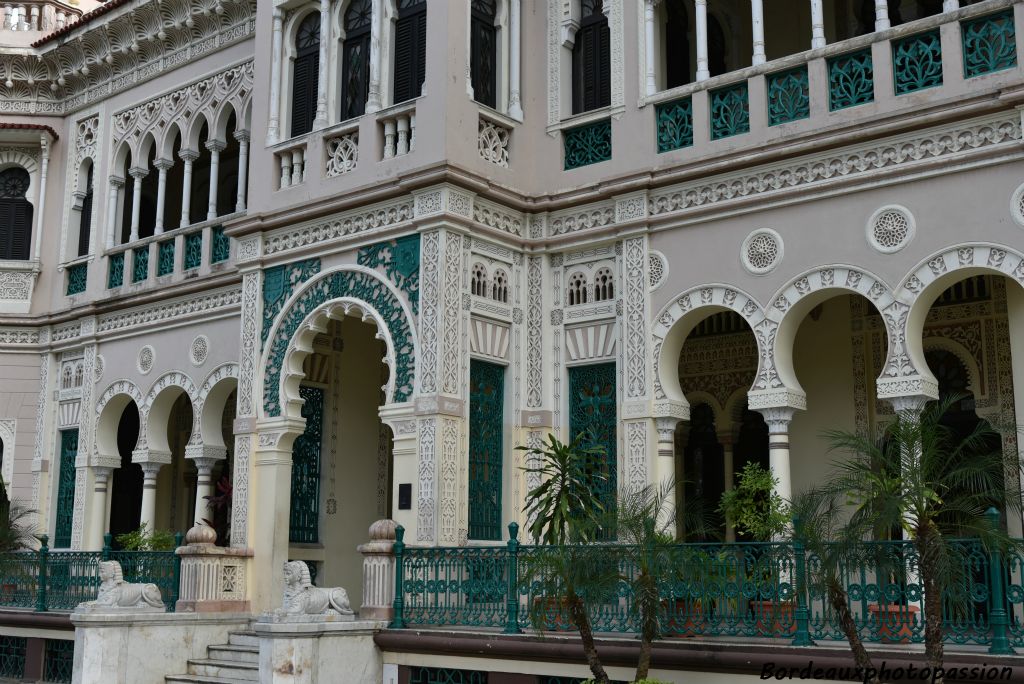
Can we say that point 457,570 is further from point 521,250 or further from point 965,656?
point 965,656

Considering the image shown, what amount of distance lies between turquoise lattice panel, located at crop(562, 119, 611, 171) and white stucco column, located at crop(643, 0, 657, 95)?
0.58m

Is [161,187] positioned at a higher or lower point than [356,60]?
lower

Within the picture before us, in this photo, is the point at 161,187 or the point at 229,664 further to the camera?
the point at 161,187

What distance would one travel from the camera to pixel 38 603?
14.8m

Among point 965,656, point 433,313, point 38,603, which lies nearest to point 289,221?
point 433,313

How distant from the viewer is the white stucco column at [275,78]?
1427 centimetres

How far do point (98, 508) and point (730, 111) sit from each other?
34.9 ft

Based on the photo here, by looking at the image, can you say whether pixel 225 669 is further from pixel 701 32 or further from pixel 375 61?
pixel 701 32

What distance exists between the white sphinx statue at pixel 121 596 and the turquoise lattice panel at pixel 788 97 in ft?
25.7

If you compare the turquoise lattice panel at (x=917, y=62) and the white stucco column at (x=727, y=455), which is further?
the white stucco column at (x=727, y=455)

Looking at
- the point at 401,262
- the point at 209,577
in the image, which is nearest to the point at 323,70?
the point at 401,262

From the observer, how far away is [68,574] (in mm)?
14773

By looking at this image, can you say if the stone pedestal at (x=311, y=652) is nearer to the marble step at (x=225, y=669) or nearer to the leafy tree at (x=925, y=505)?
the marble step at (x=225, y=669)

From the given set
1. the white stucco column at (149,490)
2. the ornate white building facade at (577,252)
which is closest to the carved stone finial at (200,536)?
the ornate white building facade at (577,252)
